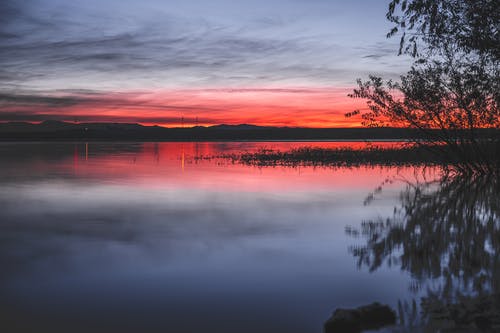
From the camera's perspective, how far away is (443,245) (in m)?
10.5

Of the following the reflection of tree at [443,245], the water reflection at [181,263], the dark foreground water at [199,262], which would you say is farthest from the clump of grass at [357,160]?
the reflection of tree at [443,245]

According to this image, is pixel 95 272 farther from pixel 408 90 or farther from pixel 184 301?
pixel 408 90

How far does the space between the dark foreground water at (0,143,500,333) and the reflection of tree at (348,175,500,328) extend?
0.08m

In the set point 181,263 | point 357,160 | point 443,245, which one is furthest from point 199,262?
point 357,160

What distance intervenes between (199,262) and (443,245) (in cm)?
529

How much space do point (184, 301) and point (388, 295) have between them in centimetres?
312

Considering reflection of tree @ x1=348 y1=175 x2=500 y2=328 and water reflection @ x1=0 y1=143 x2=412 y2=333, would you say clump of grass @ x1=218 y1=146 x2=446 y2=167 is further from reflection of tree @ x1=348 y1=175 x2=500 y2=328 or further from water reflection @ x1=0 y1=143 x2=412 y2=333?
reflection of tree @ x1=348 y1=175 x2=500 y2=328

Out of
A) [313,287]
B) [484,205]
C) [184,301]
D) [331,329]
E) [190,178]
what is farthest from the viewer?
[190,178]

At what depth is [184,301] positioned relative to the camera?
7355 mm

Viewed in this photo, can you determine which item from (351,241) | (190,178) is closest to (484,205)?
(351,241)

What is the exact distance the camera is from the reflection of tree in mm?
7668

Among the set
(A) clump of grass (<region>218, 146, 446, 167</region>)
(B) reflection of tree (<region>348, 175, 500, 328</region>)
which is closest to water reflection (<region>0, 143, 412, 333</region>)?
(B) reflection of tree (<region>348, 175, 500, 328</region>)

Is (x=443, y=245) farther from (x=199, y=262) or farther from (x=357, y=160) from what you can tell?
(x=357, y=160)

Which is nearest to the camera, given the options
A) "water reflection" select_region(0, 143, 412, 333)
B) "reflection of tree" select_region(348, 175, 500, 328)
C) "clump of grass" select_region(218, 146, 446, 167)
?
"water reflection" select_region(0, 143, 412, 333)
